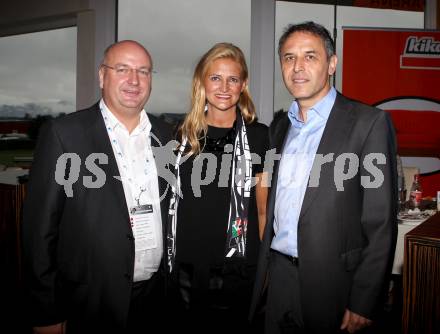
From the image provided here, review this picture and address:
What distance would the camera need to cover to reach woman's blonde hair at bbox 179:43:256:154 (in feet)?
7.03

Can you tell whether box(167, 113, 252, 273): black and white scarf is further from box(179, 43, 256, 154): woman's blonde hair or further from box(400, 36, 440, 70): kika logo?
box(400, 36, 440, 70): kika logo

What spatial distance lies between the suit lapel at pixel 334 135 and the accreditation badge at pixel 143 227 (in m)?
0.71

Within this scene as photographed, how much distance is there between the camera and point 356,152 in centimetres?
155

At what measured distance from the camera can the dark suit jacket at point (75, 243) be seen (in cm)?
169

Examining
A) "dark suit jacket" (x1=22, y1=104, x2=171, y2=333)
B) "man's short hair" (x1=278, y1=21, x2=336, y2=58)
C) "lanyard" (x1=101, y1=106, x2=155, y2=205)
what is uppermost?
"man's short hair" (x1=278, y1=21, x2=336, y2=58)

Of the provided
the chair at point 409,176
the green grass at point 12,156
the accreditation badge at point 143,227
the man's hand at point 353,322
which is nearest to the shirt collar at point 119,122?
the accreditation badge at point 143,227

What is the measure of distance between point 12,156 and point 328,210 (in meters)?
5.45

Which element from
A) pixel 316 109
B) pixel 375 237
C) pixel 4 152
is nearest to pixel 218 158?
pixel 316 109

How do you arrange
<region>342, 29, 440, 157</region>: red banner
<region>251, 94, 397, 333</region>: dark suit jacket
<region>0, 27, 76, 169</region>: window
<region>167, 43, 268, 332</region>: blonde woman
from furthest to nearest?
1. <region>0, 27, 76, 169</region>: window
2. <region>342, 29, 440, 157</region>: red banner
3. <region>167, 43, 268, 332</region>: blonde woman
4. <region>251, 94, 397, 333</region>: dark suit jacket

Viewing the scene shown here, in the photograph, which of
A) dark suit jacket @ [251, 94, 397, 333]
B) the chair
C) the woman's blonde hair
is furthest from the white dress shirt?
the chair

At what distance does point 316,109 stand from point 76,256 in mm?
1248

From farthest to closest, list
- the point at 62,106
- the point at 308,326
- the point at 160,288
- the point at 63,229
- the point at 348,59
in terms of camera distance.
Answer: the point at 62,106, the point at 348,59, the point at 160,288, the point at 63,229, the point at 308,326

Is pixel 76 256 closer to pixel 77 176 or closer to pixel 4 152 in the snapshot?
pixel 77 176

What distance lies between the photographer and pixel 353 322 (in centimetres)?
158
